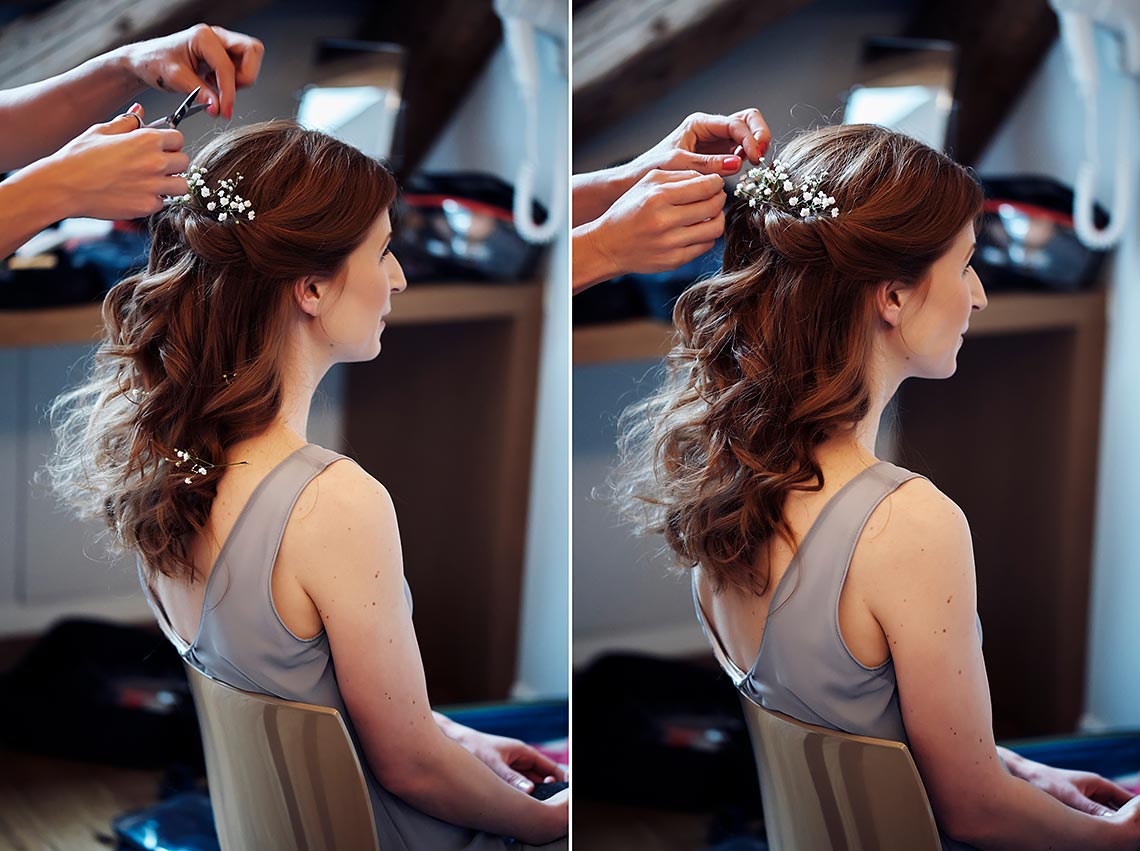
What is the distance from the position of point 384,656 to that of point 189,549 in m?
0.34

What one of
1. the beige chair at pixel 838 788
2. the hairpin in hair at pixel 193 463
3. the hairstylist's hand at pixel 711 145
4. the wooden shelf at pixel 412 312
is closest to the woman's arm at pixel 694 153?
the hairstylist's hand at pixel 711 145

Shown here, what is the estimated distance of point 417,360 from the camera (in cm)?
188

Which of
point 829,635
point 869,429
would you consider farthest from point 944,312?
point 829,635

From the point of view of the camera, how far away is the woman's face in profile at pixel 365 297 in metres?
1.76

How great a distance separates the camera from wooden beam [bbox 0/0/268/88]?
1733 millimetres

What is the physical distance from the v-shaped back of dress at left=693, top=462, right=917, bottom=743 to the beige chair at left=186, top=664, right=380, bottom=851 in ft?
2.24

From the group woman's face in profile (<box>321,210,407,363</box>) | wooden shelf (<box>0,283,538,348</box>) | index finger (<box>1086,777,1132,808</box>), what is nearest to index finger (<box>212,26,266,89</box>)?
woman's face in profile (<box>321,210,407,363</box>)

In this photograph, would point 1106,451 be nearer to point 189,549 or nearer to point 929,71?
point 929,71

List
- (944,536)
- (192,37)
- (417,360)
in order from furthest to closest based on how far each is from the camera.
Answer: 1. (417,360)
2. (192,37)
3. (944,536)

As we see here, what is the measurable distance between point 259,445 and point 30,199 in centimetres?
49

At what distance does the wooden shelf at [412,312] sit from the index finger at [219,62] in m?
0.37

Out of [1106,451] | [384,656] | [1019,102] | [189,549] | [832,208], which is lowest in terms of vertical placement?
[384,656]

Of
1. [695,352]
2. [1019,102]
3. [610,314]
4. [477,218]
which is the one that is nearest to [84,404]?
[477,218]

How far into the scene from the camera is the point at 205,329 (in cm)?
170
